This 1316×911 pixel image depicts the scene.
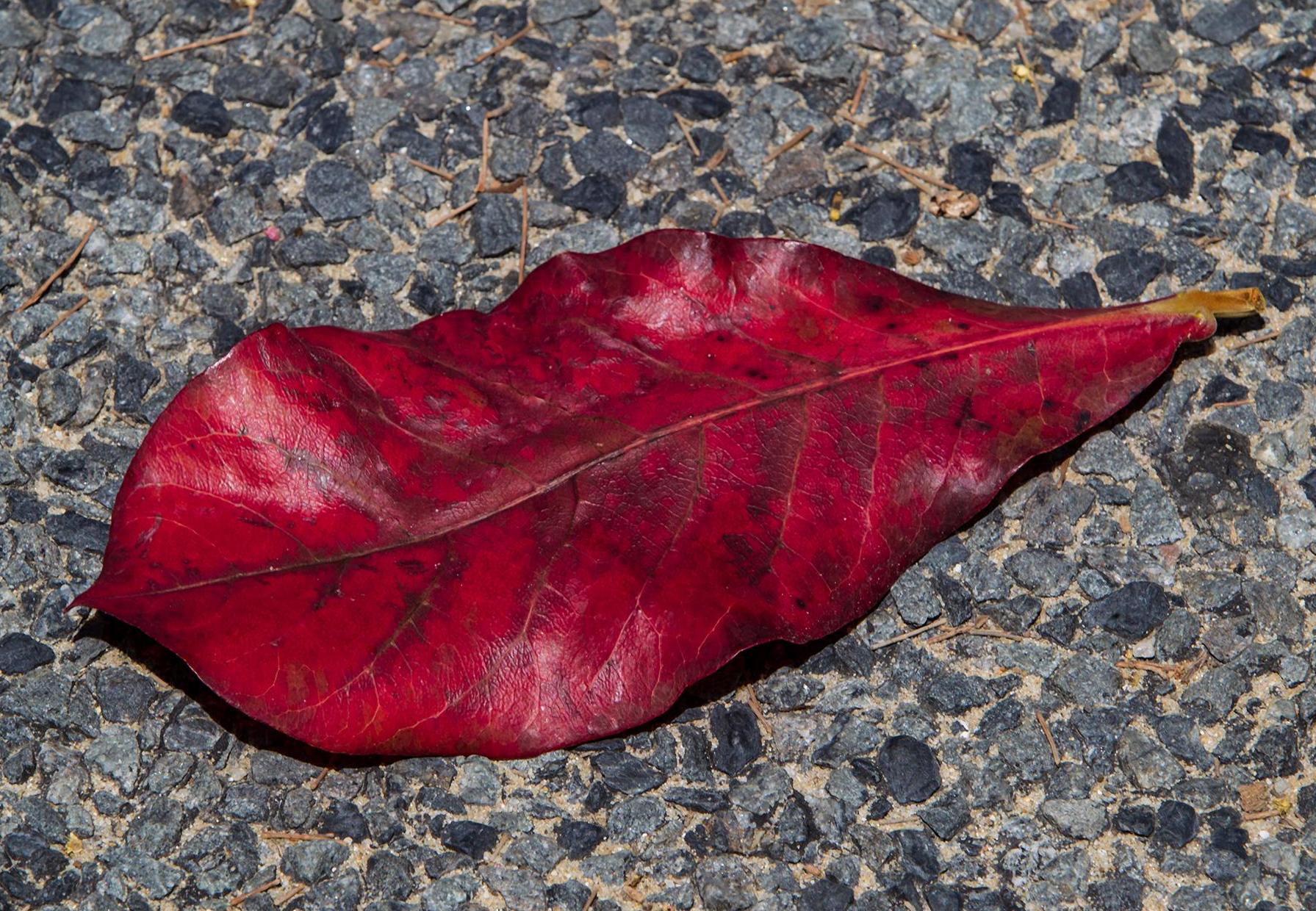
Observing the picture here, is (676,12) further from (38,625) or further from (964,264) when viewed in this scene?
(38,625)

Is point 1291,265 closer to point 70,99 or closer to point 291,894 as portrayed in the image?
point 291,894

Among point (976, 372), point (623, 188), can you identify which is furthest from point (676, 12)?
point (976, 372)

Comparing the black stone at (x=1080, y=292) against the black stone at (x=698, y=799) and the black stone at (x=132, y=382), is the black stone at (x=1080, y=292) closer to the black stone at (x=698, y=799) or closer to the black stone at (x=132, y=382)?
the black stone at (x=698, y=799)

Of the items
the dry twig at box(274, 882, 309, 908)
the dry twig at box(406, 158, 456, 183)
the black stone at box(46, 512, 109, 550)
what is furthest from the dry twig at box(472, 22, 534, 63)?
the dry twig at box(274, 882, 309, 908)

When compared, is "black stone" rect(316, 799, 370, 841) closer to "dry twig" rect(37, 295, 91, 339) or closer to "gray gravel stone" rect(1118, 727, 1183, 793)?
"dry twig" rect(37, 295, 91, 339)

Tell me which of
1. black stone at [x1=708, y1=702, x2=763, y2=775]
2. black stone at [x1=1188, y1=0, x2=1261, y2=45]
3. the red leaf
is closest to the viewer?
the red leaf

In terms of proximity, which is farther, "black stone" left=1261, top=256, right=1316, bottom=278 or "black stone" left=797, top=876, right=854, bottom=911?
"black stone" left=1261, top=256, right=1316, bottom=278
